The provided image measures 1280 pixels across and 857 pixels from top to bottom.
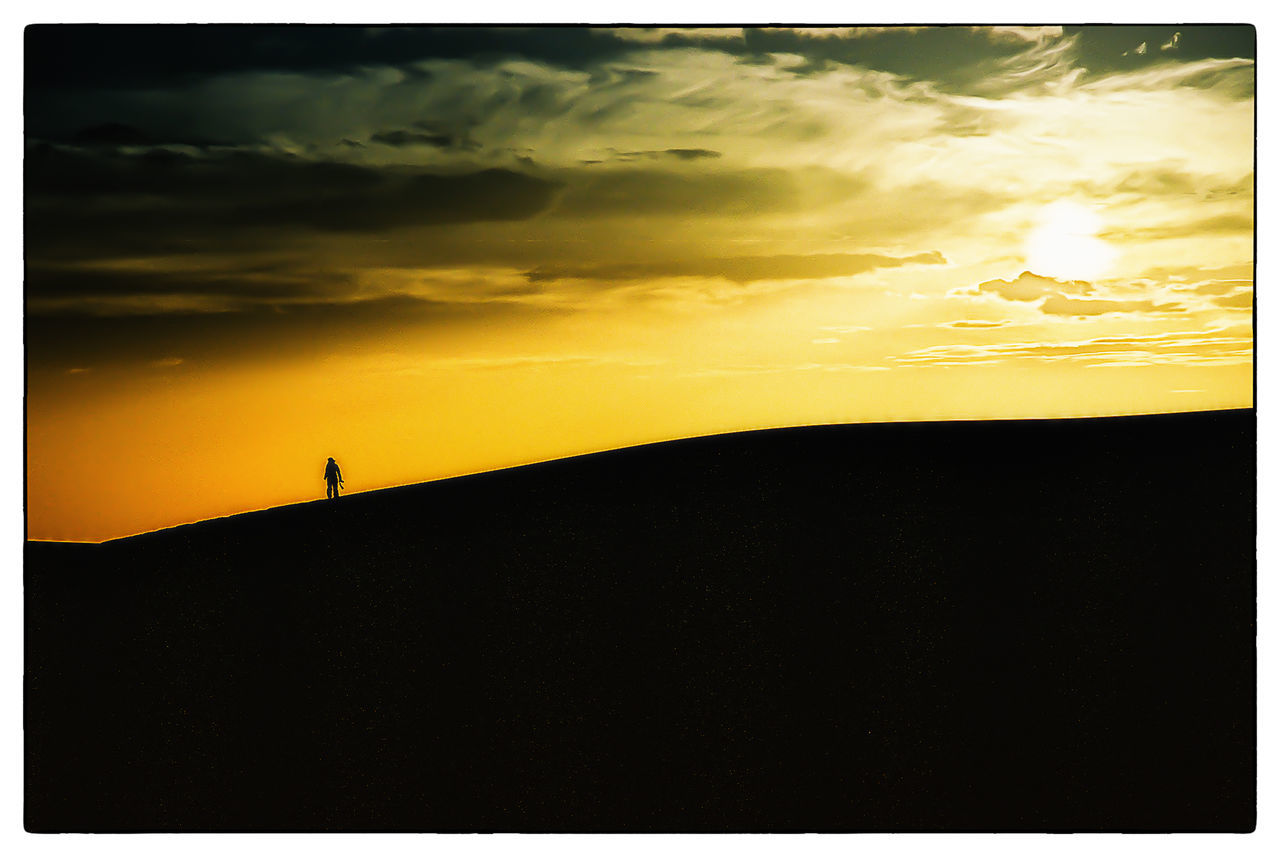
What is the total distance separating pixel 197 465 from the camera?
450cm

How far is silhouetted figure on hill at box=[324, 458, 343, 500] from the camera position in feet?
14.7

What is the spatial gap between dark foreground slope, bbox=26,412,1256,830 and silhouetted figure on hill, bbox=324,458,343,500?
0.14 feet

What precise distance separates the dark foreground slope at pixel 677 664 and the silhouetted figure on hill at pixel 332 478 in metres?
0.04

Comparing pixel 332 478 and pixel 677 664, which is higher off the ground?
pixel 332 478

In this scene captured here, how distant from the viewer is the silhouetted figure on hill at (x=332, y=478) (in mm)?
4469

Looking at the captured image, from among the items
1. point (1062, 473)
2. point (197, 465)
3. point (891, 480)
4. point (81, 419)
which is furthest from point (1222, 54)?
point (81, 419)

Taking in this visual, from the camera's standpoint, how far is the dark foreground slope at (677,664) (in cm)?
447

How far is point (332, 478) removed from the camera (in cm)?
447

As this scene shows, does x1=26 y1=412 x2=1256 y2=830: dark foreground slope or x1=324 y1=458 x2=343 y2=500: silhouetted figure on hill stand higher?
x1=324 y1=458 x2=343 y2=500: silhouetted figure on hill

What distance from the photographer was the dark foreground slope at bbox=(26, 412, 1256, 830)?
4469mm

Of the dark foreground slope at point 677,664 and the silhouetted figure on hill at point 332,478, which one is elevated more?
the silhouetted figure on hill at point 332,478

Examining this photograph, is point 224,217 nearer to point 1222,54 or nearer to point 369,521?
point 369,521

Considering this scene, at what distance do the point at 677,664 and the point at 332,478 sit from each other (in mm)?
1346

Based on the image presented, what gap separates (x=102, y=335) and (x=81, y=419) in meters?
0.30
